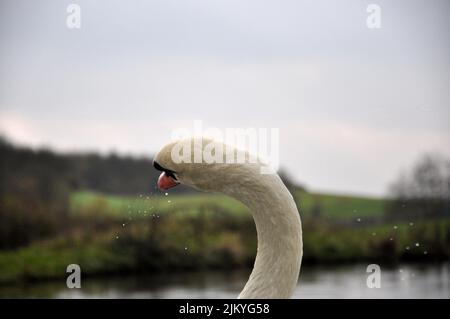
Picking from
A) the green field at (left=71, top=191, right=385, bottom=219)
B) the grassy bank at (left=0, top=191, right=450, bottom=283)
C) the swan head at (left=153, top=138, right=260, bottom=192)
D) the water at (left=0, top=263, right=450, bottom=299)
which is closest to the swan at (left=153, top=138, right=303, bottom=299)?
the swan head at (left=153, top=138, right=260, bottom=192)

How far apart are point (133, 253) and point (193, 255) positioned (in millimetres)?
1237

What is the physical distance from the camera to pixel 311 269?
12.2 m

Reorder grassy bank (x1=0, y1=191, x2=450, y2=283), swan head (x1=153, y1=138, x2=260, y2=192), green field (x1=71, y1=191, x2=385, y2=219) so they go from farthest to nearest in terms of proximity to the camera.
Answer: green field (x1=71, y1=191, x2=385, y2=219) < grassy bank (x1=0, y1=191, x2=450, y2=283) < swan head (x1=153, y1=138, x2=260, y2=192)

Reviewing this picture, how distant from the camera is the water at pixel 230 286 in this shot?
27.7ft

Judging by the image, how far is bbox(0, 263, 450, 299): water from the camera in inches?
332

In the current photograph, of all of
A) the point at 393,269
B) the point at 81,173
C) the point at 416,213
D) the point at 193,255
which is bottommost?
the point at 393,269

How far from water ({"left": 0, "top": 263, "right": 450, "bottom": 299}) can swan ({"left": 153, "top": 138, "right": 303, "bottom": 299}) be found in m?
6.76

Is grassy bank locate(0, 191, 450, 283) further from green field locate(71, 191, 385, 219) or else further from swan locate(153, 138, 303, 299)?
swan locate(153, 138, 303, 299)

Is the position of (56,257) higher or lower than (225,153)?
lower

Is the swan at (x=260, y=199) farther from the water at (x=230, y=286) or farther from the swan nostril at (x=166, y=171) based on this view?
the water at (x=230, y=286)
